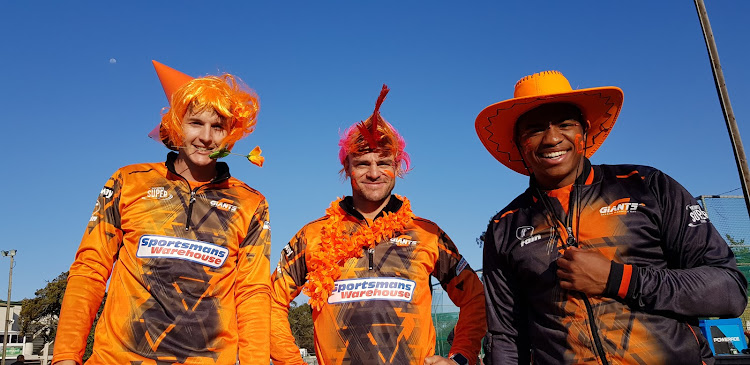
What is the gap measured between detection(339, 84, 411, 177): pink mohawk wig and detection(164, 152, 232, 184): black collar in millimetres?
1127

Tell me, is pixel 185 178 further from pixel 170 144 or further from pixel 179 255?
pixel 179 255

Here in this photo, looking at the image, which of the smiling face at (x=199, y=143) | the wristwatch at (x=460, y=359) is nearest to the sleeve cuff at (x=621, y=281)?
the wristwatch at (x=460, y=359)

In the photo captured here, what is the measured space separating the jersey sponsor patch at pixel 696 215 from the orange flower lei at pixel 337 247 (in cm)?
214

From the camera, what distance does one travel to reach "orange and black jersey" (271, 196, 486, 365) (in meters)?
3.91

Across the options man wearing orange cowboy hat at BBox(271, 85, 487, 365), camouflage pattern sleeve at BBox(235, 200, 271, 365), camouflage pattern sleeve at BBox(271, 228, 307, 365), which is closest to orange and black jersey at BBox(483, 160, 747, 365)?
man wearing orange cowboy hat at BBox(271, 85, 487, 365)

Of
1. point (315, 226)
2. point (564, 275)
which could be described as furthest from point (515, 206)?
point (315, 226)

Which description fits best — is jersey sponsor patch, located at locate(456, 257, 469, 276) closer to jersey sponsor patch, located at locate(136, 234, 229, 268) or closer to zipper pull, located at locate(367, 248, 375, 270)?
zipper pull, located at locate(367, 248, 375, 270)

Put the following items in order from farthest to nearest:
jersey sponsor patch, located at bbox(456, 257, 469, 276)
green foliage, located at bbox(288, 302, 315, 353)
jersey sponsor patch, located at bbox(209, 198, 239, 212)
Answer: green foliage, located at bbox(288, 302, 315, 353) → jersey sponsor patch, located at bbox(456, 257, 469, 276) → jersey sponsor patch, located at bbox(209, 198, 239, 212)

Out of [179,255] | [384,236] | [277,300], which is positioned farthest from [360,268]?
[179,255]

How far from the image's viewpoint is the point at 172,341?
10.7 ft

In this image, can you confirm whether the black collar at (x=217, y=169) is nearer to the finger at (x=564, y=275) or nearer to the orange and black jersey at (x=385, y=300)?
the orange and black jersey at (x=385, y=300)

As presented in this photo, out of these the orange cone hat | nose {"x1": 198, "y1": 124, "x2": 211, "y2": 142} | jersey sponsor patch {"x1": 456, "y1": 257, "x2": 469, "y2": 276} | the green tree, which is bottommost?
jersey sponsor patch {"x1": 456, "y1": 257, "x2": 469, "y2": 276}

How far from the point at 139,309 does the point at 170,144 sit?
1.22 metres

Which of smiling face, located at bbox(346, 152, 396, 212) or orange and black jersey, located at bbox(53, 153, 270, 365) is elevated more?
smiling face, located at bbox(346, 152, 396, 212)
